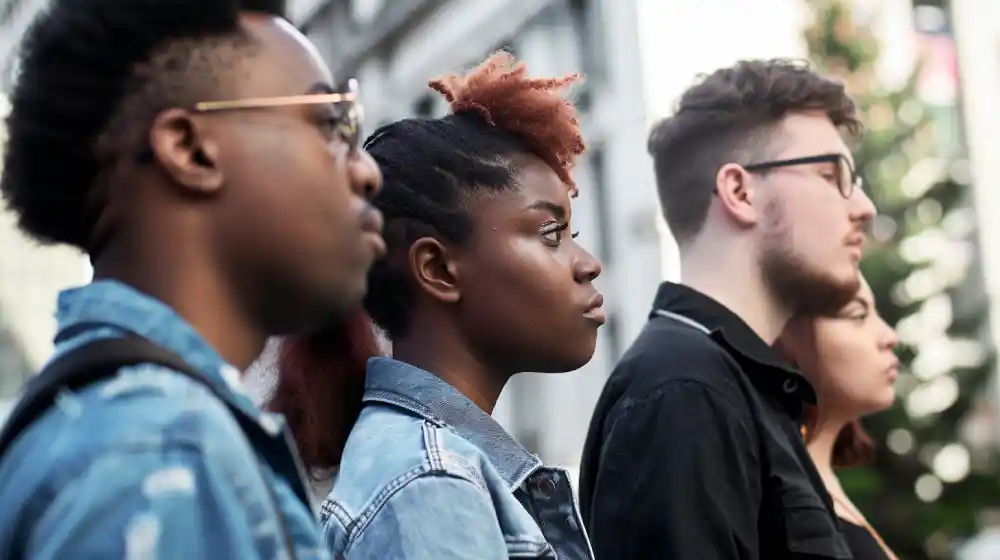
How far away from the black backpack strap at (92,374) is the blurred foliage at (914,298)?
12028mm

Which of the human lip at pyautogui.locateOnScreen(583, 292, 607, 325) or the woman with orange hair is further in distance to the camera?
the human lip at pyautogui.locateOnScreen(583, 292, 607, 325)

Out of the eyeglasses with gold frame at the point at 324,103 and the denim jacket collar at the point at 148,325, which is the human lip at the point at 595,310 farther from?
the denim jacket collar at the point at 148,325

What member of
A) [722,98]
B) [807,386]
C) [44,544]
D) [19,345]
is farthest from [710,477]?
[19,345]

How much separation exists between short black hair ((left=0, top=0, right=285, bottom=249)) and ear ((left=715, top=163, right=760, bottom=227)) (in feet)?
6.26

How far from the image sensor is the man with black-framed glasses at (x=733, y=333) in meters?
2.65

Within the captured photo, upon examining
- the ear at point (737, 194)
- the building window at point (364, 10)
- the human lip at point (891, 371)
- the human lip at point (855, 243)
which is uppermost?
the building window at point (364, 10)

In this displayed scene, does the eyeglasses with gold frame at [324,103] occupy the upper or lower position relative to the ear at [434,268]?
upper

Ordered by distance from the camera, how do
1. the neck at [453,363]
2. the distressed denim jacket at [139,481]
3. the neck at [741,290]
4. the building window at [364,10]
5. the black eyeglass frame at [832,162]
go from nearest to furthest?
the distressed denim jacket at [139,481], the neck at [453,363], the neck at [741,290], the black eyeglass frame at [832,162], the building window at [364,10]

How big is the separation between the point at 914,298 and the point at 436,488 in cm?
1238

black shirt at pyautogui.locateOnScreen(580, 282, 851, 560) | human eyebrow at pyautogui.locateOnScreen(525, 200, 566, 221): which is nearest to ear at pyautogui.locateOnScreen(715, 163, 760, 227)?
black shirt at pyautogui.locateOnScreen(580, 282, 851, 560)

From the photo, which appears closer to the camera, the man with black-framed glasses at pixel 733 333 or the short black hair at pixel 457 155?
the short black hair at pixel 457 155

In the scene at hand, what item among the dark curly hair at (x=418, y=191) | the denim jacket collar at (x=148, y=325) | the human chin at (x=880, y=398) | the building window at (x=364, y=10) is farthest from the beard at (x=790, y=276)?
the building window at (x=364, y=10)

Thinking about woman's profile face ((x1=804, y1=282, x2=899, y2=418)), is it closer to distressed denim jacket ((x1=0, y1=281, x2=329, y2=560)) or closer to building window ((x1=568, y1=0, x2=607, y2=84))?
distressed denim jacket ((x1=0, y1=281, x2=329, y2=560))

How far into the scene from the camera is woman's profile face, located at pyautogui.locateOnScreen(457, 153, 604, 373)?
2361 mm
